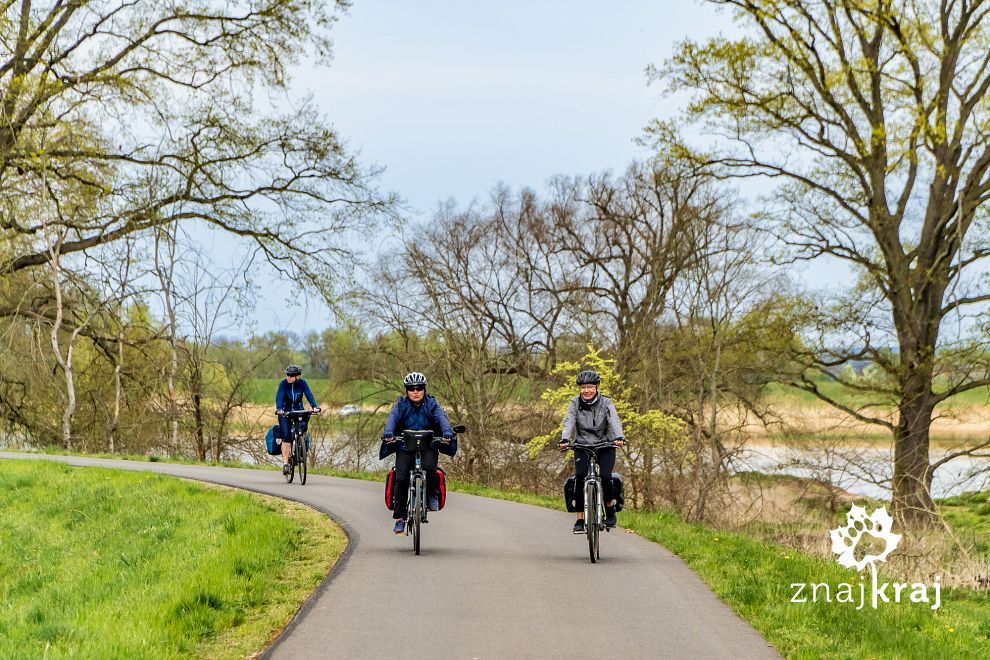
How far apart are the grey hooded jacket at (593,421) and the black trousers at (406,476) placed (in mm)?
1539

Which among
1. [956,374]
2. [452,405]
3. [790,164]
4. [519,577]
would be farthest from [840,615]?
[452,405]

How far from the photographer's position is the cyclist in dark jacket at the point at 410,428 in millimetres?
10812

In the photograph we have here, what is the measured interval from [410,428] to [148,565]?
10.0 feet

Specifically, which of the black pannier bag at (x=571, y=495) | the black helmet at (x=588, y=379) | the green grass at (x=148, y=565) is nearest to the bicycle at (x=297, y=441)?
the green grass at (x=148, y=565)

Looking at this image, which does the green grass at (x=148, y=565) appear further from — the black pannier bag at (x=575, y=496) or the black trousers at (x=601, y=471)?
the black trousers at (x=601, y=471)

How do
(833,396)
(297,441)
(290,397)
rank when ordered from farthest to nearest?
Answer: (833,396) < (297,441) < (290,397)

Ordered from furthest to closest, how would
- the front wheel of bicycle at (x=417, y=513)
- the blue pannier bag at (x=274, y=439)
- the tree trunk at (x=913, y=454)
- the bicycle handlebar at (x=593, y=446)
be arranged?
the tree trunk at (x=913, y=454), the blue pannier bag at (x=274, y=439), the bicycle handlebar at (x=593, y=446), the front wheel of bicycle at (x=417, y=513)

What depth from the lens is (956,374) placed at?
23.1 meters

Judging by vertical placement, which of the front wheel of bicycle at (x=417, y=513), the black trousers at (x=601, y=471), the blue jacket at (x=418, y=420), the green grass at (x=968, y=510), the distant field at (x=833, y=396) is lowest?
the green grass at (x=968, y=510)

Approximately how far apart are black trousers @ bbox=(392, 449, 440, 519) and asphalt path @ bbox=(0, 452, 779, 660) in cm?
48

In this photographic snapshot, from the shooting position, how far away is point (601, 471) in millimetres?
11117

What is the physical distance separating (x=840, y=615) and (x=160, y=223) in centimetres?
2464

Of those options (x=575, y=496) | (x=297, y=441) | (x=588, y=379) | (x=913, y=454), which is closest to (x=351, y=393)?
(x=297, y=441)

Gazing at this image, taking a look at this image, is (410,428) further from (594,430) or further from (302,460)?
(302,460)
